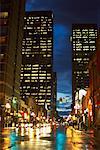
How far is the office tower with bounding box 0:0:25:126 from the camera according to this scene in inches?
5659

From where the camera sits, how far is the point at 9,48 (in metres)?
148

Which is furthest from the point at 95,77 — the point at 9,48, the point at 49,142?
the point at 9,48

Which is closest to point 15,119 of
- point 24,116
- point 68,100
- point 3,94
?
point 24,116

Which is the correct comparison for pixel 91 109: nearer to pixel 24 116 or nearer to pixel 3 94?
pixel 3 94

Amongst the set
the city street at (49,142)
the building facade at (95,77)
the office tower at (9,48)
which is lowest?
the city street at (49,142)

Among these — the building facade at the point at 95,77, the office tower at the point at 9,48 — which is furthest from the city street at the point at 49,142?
the office tower at the point at 9,48

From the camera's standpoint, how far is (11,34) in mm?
151125

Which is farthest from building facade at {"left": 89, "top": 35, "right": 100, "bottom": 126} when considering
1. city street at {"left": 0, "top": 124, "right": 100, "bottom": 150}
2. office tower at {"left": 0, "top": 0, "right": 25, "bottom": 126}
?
office tower at {"left": 0, "top": 0, "right": 25, "bottom": 126}

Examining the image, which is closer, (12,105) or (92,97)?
(92,97)

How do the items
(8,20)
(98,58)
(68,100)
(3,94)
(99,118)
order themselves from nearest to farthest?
(99,118) < (98,58) < (3,94) < (8,20) < (68,100)

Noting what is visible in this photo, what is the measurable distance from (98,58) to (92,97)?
14.4m

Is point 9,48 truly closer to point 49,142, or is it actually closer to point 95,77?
point 95,77

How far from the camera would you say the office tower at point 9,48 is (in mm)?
143750

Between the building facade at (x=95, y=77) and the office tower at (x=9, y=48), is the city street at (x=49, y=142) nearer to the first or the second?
the building facade at (x=95, y=77)
